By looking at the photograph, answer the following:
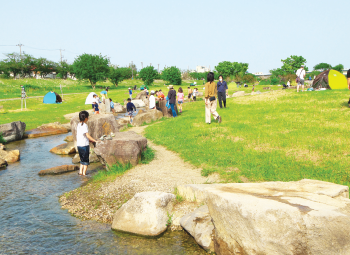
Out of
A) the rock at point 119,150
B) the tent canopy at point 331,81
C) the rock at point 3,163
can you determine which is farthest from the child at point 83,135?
the tent canopy at point 331,81

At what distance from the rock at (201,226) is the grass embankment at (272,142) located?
2.05m

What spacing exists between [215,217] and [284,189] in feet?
4.45

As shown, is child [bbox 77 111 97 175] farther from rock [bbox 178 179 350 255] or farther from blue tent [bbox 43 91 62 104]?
blue tent [bbox 43 91 62 104]

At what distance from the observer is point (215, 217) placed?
4.73m

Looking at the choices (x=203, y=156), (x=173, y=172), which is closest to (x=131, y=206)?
(x=173, y=172)

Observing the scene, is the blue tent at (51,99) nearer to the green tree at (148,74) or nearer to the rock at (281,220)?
the rock at (281,220)

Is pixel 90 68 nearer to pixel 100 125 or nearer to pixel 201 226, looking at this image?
pixel 100 125

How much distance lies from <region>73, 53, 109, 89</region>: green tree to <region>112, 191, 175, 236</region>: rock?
224ft

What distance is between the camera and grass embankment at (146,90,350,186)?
24.8 feet

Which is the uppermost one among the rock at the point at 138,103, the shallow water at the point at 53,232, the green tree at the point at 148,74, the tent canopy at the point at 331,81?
the green tree at the point at 148,74

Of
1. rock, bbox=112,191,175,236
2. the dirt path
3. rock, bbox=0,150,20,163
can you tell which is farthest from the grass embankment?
rock, bbox=0,150,20,163

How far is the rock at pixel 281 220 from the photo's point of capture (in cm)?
358

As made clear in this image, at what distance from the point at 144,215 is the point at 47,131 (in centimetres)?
1557

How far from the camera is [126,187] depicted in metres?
7.59
